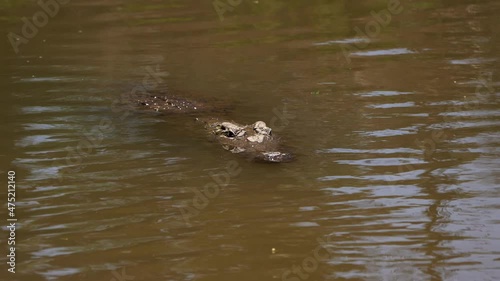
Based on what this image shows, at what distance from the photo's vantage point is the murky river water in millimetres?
7051

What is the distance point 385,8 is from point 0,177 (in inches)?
385

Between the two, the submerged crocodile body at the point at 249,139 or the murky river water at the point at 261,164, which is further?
the submerged crocodile body at the point at 249,139

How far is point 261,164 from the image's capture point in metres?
9.23

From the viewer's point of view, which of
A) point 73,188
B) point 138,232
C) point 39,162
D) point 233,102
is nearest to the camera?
point 138,232

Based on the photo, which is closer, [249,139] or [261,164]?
[261,164]

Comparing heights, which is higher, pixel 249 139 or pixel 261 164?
pixel 249 139

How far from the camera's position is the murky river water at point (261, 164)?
7051 mm

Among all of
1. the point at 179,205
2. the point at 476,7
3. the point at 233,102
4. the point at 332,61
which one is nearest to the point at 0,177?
the point at 179,205

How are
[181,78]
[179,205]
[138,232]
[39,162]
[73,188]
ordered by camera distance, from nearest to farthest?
[138,232], [179,205], [73,188], [39,162], [181,78]

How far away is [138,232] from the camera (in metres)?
7.54

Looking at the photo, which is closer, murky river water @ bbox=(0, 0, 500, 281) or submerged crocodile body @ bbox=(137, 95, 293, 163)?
murky river water @ bbox=(0, 0, 500, 281)

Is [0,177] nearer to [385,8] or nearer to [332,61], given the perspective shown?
[332,61]

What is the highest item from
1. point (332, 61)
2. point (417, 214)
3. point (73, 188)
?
point (332, 61)

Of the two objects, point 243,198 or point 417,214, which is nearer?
point 417,214
